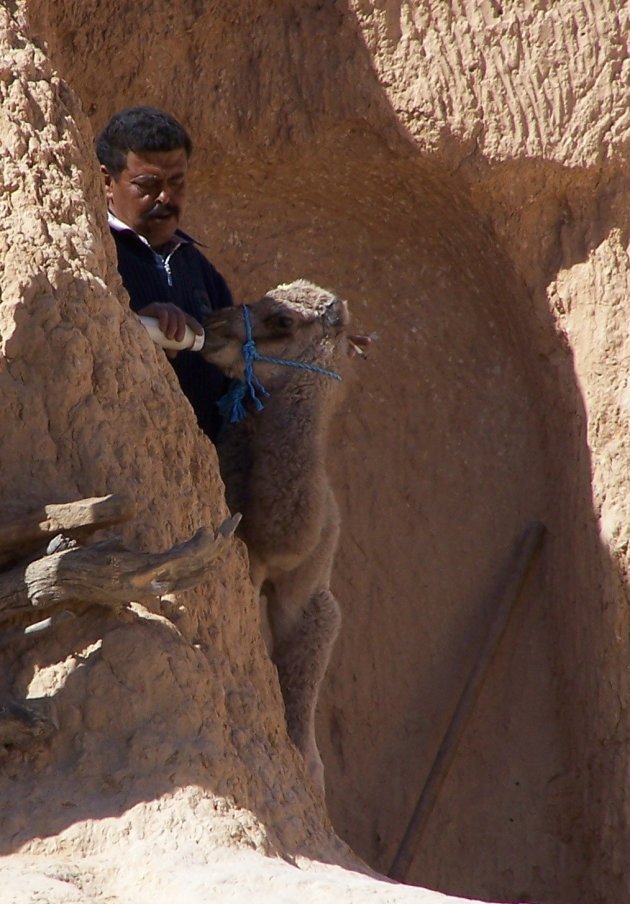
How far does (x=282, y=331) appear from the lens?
506 centimetres

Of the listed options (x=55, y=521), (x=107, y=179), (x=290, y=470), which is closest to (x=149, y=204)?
(x=107, y=179)

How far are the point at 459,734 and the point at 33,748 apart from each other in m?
3.42

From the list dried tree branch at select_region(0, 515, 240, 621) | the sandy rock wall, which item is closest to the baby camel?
dried tree branch at select_region(0, 515, 240, 621)

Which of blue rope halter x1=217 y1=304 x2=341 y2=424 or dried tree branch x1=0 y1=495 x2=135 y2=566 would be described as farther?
blue rope halter x1=217 y1=304 x2=341 y2=424

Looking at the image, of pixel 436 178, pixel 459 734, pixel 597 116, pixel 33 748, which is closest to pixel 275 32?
pixel 436 178

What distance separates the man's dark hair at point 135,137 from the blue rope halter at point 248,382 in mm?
625

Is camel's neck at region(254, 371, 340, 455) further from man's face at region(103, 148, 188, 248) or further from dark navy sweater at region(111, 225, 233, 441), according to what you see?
man's face at region(103, 148, 188, 248)

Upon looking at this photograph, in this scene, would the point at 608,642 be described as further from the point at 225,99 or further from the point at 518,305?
the point at 225,99

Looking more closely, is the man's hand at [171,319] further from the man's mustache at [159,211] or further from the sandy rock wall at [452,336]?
the sandy rock wall at [452,336]

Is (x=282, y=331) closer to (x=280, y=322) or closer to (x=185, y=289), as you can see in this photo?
(x=280, y=322)

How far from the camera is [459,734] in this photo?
681 centimetres

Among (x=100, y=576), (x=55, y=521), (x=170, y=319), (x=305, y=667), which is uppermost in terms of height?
(x=170, y=319)

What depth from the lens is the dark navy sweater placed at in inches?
199

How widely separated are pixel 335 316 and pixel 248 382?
1.30 feet
